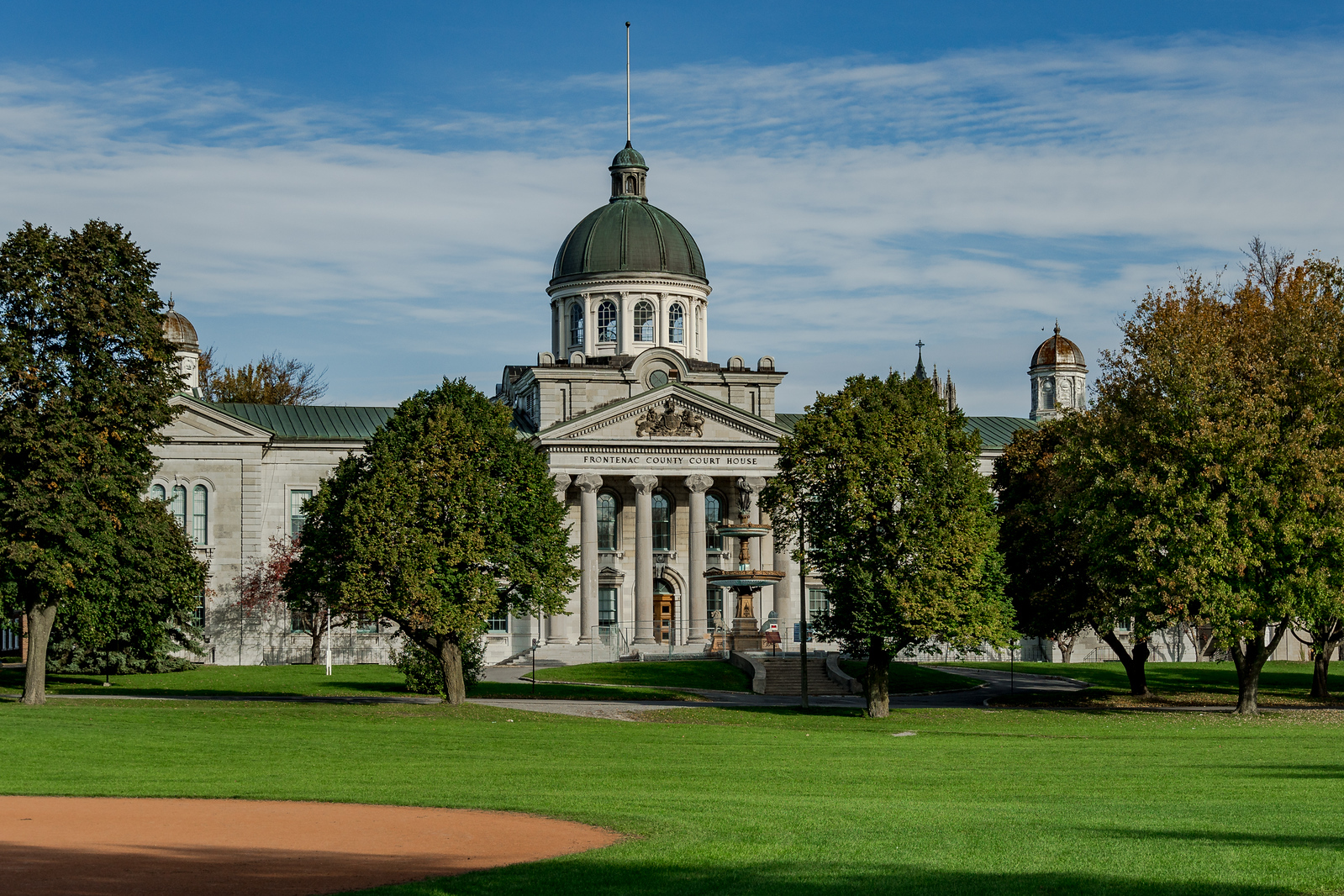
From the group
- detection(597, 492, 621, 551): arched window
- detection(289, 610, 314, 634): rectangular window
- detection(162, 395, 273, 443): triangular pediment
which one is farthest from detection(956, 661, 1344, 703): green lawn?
detection(162, 395, 273, 443): triangular pediment

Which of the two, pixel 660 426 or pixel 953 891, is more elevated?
pixel 660 426

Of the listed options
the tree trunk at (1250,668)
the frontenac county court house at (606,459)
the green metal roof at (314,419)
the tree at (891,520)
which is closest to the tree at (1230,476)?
the tree trunk at (1250,668)

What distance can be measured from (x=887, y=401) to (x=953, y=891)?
33.8 meters

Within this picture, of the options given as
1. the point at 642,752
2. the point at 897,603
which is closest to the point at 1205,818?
the point at 642,752

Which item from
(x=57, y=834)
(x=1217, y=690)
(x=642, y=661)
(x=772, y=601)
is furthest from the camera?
(x=772, y=601)

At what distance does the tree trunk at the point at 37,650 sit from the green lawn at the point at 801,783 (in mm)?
795

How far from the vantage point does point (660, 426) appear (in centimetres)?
7531

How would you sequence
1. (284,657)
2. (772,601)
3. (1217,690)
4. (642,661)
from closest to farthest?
1. (1217,690)
2. (642,661)
3. (284,657)
4. (772,601)

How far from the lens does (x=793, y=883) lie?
49.6 ft

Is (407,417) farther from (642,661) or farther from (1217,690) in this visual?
(1217,690)

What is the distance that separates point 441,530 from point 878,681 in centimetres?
1377

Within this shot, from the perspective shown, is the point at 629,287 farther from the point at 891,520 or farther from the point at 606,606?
the point at 891,520

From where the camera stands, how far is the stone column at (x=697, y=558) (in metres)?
73.7

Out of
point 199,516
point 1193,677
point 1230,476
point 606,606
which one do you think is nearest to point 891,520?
point 1230,476
